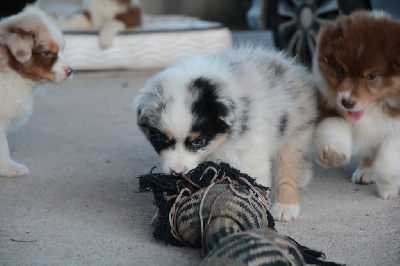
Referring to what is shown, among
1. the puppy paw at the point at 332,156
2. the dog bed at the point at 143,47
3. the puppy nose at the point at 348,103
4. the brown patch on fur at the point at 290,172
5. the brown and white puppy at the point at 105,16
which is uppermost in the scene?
the puppy nose at the point at 348,103

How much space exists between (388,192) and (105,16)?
18.4ft

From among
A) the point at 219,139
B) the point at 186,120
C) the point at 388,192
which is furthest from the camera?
the point at 388,192

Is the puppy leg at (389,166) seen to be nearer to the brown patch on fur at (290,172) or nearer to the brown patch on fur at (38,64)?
the brown patch on fur at (290,172)

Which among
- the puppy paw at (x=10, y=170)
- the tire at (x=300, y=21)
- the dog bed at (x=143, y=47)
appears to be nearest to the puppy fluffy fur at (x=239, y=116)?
the puppy paw at (x=10, y=170)

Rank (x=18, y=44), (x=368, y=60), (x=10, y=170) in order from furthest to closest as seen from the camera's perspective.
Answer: (x=18, y=44)
(x=10, y=170)
(x=368, y=60)

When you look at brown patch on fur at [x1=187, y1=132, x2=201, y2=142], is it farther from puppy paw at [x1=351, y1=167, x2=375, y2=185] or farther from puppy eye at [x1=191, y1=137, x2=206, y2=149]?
puppy paw at [x1=351, y1=167, x2=375, y2=185]

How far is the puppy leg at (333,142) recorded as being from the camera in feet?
10.7

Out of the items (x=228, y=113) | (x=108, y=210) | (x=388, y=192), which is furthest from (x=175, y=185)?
(x=388, y=192)

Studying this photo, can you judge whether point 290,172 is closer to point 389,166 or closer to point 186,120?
point 389,166

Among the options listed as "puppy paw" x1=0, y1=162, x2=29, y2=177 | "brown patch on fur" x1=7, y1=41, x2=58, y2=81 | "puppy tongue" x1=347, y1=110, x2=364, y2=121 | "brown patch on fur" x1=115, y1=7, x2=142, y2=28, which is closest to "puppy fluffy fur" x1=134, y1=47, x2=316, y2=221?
"puppy tongue" x1=347, y1=110, x2=364, y2=121

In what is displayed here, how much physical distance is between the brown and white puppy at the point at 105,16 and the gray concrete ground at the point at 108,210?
2952mm

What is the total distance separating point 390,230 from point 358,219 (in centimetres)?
22

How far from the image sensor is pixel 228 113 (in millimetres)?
2885

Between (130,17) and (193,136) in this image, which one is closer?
(193,136)
